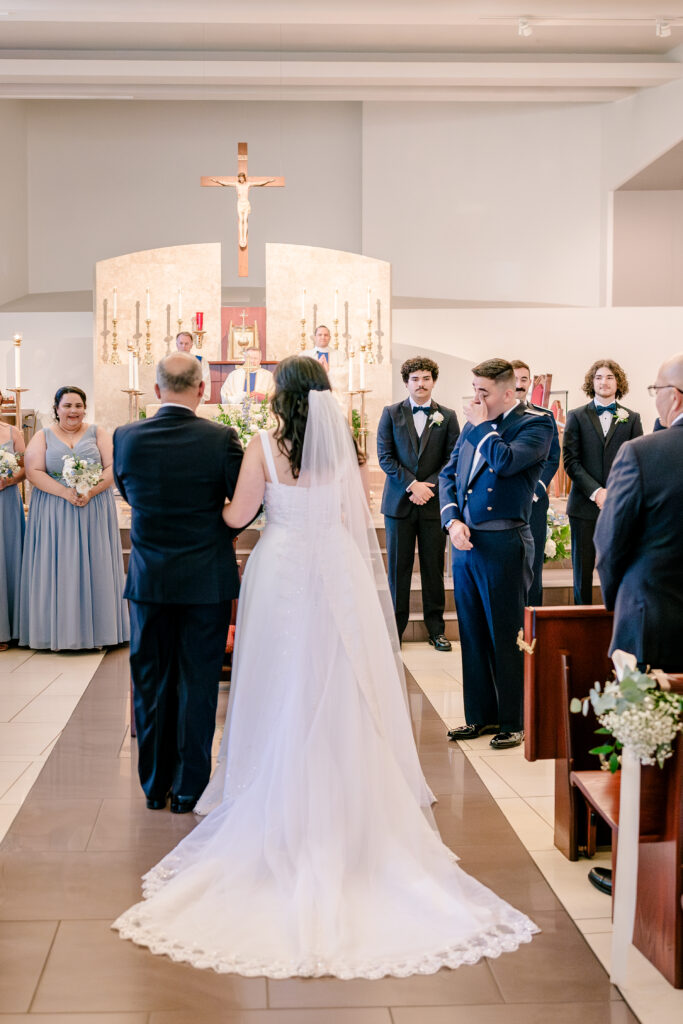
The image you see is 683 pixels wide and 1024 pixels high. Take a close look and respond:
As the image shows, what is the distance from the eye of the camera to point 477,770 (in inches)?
177

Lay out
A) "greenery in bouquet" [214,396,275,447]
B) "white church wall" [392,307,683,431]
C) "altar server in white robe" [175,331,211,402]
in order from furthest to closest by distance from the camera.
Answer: "white church wall" [392,307,683,431], "altar server in white robe" [175,331,211,402], "greenery in bouquet" [214,396,275,447]

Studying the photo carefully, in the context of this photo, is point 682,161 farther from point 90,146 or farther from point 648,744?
point 648,744

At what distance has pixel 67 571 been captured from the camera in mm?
6773

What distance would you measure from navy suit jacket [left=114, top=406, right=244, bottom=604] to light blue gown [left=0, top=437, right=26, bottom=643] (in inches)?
136

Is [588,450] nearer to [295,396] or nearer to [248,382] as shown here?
[248,382]

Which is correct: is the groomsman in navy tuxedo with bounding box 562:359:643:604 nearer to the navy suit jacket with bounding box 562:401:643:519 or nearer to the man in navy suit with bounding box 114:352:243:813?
the navy suit jacket with bounding box 562:401:643:519

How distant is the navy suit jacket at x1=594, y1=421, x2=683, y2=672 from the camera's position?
2.95 m

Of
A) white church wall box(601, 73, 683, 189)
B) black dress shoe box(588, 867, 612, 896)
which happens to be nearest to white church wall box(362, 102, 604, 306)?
white church wall box(601, 73, 683, 189)

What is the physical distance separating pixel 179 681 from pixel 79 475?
3.05 metres

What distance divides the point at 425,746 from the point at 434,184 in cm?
1113

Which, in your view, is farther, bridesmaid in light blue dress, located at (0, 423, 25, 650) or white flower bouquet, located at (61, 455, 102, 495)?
bridesmaid in light blue dress, located at (0, 423, 25, 650)

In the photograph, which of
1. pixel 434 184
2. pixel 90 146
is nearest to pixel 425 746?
pixel 434 184

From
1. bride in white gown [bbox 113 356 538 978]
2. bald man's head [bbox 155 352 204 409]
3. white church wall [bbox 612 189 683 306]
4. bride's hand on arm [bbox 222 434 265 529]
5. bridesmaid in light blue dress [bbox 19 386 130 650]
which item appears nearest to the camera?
bride in white gown [bbox 113 356 538 978]

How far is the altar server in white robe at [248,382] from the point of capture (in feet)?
31.1
